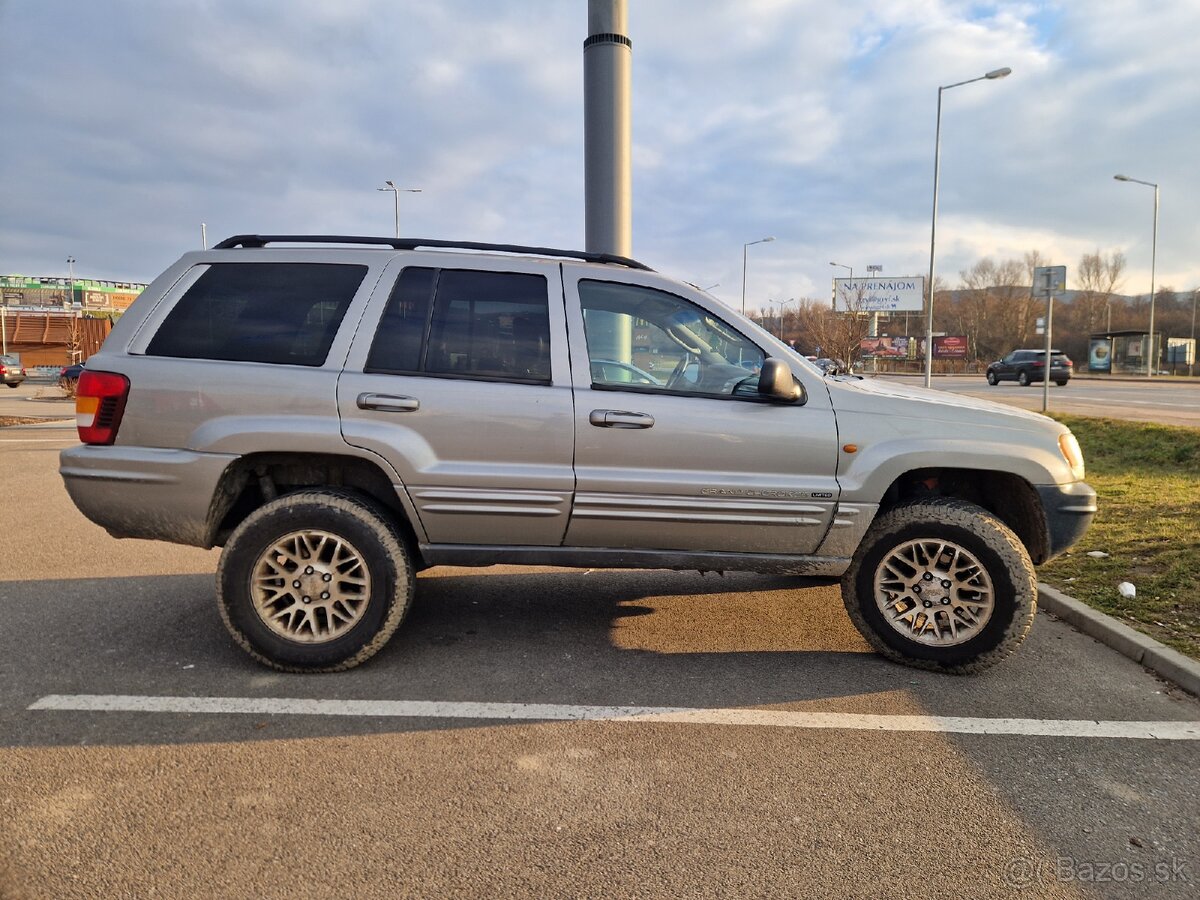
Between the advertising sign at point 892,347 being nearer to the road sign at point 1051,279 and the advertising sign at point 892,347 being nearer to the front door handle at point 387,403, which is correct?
the road sign at point 1051,279

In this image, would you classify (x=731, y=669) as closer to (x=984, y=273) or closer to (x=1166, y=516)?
(x=1166, y=516)

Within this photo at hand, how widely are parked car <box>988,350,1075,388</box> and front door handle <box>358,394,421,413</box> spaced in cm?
3472

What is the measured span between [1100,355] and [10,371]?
2295 inches

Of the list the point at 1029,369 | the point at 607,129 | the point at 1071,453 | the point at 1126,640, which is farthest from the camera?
the point at 1029,369

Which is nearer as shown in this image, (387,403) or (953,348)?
(387,403)

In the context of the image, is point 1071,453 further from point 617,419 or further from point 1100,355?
point 1100,355

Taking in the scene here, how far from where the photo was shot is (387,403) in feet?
11.9

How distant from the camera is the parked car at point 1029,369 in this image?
109ft

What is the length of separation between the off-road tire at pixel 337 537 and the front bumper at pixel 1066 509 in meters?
3.13

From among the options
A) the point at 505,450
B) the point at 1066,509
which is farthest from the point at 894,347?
the point at 505,450

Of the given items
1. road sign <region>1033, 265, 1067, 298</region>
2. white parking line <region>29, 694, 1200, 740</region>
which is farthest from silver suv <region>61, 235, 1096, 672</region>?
road sign <region>1033, 265, 1067, 298</region>

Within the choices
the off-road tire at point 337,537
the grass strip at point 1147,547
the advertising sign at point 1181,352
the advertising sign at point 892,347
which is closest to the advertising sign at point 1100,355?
the advertising sign at point 1181,352

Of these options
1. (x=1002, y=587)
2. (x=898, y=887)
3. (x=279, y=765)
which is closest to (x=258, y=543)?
(x=279, y=765)

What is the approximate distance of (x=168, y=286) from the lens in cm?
385
